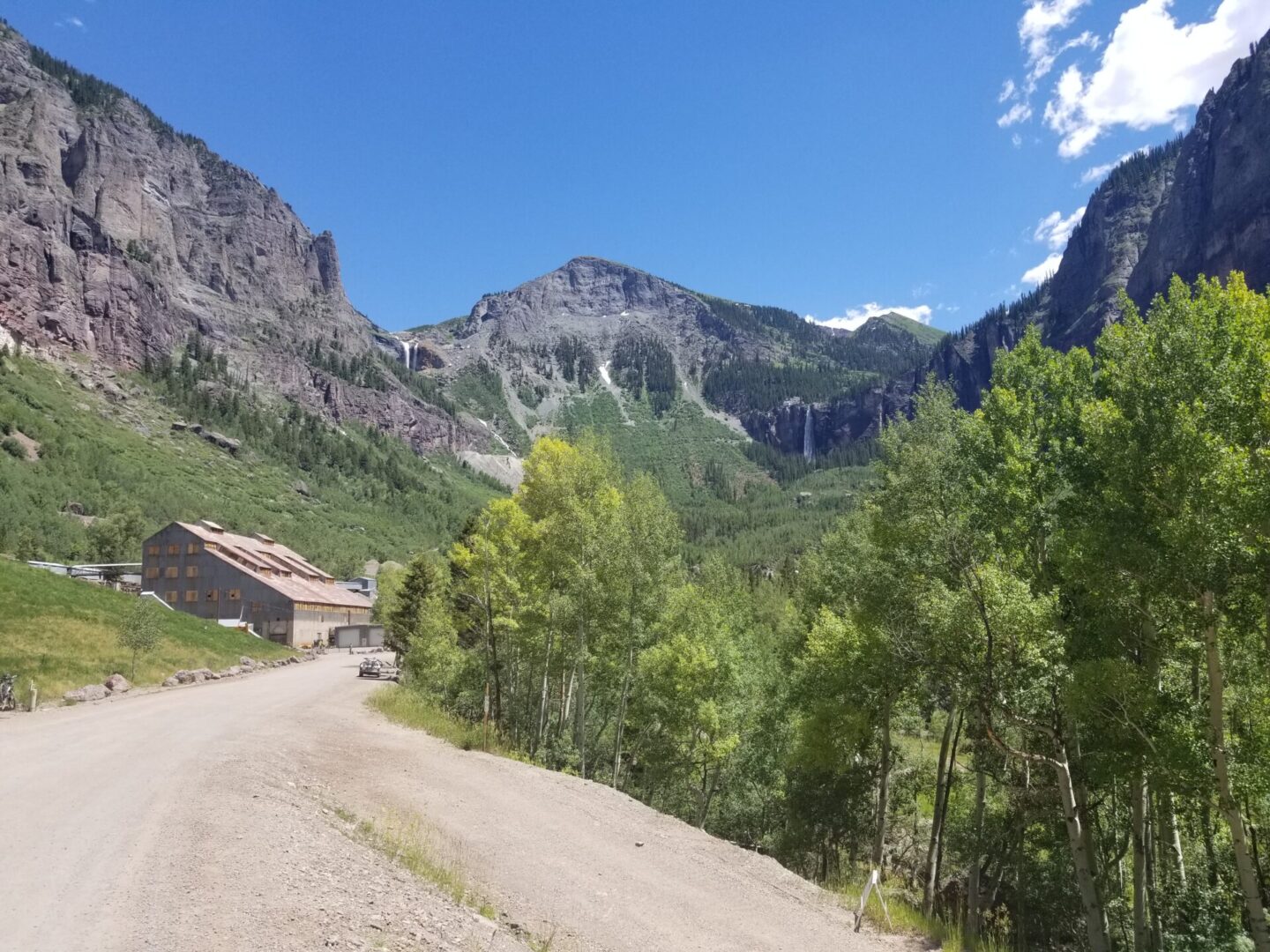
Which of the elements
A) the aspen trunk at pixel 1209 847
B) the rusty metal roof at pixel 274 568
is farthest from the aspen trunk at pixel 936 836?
the rusty metal roof at pixel 274 568

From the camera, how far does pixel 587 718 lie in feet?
124

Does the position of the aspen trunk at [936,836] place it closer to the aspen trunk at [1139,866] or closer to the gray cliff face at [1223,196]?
the aspen trunk at [1139,866]

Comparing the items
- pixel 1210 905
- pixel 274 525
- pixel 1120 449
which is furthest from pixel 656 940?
pixel 274 525

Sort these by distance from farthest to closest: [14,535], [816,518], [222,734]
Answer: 1. [816,518]
2. [14,535]
3. [222,734]

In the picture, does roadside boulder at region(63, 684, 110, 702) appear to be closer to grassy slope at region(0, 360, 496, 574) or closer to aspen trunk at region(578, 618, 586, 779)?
aspen trunk at region(578, 618, 586, 779)

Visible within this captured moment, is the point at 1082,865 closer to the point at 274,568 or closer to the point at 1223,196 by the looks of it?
the point at 274,568

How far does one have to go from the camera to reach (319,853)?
34.4ft

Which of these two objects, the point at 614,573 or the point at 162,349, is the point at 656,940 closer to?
the point at 614,573

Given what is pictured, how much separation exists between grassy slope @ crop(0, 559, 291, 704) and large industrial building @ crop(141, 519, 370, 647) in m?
29.6

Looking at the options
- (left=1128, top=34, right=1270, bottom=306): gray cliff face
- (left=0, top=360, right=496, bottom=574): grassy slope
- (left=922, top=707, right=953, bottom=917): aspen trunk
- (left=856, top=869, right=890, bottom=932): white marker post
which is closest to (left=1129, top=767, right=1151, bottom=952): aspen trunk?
(left=922, top=707, right=953, bottom=917): aspen trunk

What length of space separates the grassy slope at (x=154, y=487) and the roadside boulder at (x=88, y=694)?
63.6 metres

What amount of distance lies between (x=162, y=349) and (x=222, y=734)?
218 metres

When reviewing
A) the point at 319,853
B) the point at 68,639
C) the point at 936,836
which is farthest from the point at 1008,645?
the point at 68,639

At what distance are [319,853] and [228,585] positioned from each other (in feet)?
252
